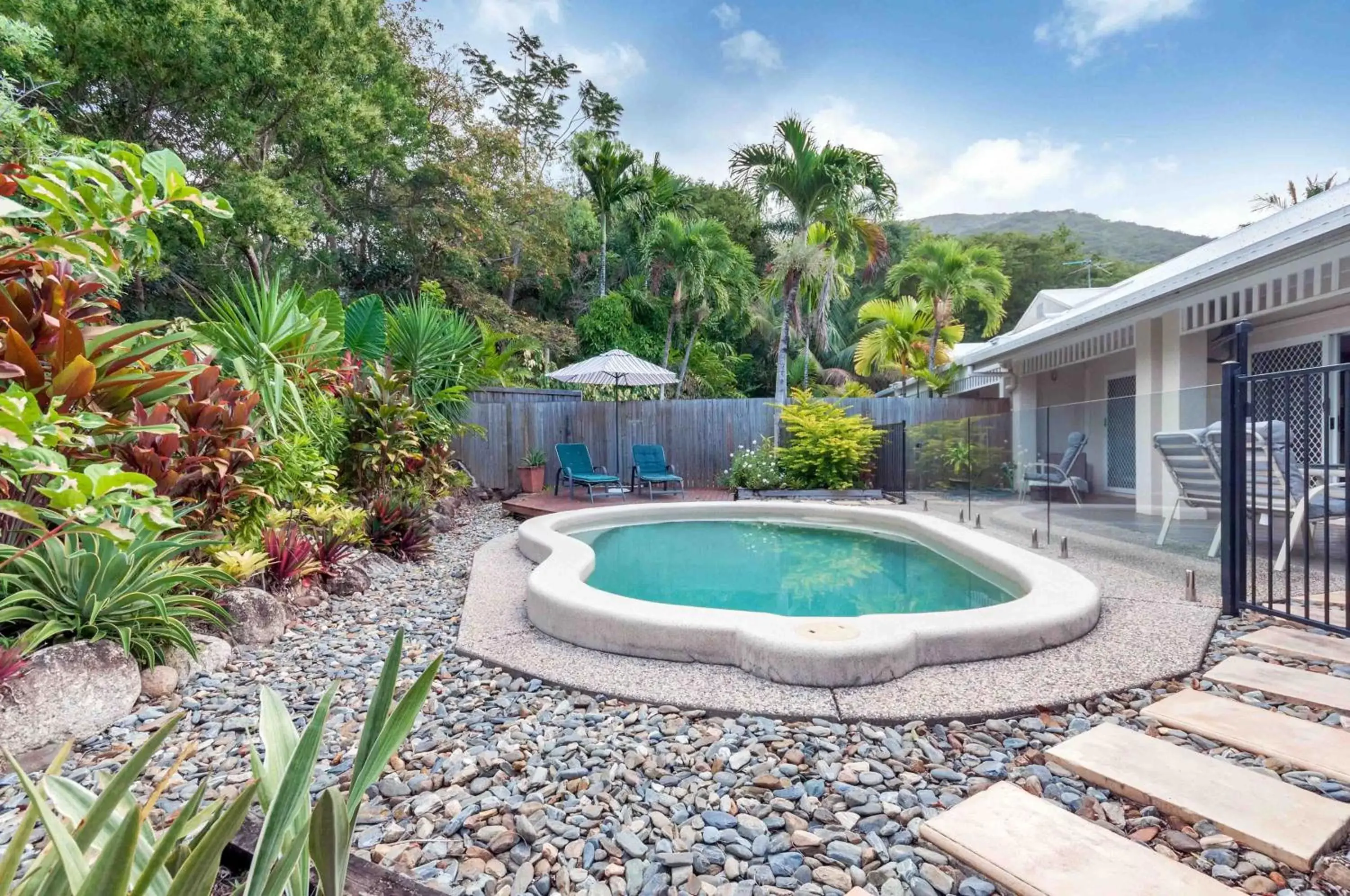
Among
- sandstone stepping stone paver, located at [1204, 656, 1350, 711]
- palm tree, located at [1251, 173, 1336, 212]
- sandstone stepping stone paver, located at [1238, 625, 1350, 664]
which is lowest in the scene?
sandstone stepping stone paver, located at [1204, 656, 1350, 711]

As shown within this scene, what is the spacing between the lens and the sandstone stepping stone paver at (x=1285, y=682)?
7.91 feet

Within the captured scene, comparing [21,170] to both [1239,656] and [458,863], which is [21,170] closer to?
[458,863]

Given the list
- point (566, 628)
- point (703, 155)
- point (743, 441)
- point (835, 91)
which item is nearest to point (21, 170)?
point (566, 628)

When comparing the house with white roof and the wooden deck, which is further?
the wooden deck

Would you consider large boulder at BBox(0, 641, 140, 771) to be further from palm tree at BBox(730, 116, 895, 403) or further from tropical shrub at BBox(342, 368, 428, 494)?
palm tree at BBox(730, 116, 895, 403)

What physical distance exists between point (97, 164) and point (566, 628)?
→ 260cm

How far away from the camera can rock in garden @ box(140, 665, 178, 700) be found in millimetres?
2736

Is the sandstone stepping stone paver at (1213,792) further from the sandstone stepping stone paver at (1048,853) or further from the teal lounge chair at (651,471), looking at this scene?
the teal lounge chair at (651,471)

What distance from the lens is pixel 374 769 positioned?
103 cm

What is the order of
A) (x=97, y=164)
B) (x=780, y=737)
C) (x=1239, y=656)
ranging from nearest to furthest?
(x=97, y=164) < (x=780, y=737) < (x=1239, y=656)

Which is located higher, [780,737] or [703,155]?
[703,155]

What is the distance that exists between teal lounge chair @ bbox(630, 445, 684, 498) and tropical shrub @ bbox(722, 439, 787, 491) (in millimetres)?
962

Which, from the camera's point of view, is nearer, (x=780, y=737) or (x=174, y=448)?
(x=780, y=737)

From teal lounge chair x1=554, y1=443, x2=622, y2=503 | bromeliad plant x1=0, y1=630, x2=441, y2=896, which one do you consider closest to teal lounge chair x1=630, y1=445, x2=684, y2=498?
teal lounge chair x1=554, y1=443, x2=622, y2=503
